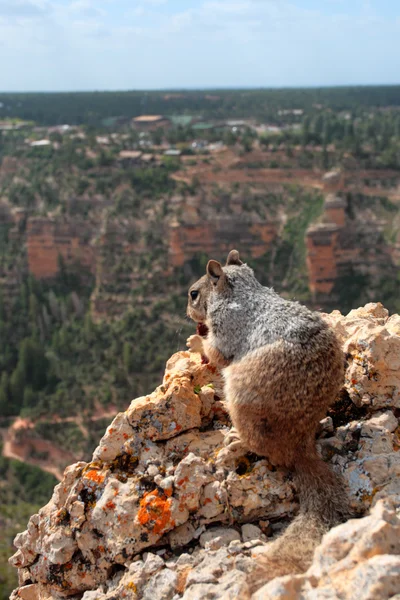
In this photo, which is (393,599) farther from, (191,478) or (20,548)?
(20,548)

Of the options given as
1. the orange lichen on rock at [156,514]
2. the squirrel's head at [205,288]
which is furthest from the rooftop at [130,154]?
the orange lichen on rock at [156,514]

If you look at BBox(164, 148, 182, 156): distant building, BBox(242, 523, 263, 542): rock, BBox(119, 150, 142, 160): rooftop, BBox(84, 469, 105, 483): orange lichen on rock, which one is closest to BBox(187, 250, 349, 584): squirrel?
BBox(242, 523, 263, 542): rock

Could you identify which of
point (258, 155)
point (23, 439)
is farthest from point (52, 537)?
point (258, 155)

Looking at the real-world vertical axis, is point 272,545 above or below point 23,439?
above

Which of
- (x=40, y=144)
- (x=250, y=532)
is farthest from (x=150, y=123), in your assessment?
(x=250, y=532)

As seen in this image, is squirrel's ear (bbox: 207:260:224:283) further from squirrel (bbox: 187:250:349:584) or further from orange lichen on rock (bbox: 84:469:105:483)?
orange lichen on rock (bbox: 84:469:105:483)

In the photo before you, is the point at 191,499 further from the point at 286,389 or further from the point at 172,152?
the point at 172,152
